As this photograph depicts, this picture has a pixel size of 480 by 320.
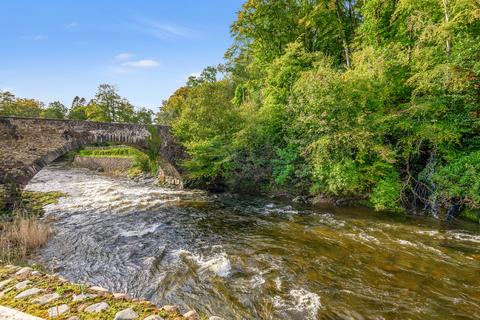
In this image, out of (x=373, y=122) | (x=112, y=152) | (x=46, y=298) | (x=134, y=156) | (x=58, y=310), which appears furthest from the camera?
(x=112, y=152)

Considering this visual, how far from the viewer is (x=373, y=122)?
27.8 ft

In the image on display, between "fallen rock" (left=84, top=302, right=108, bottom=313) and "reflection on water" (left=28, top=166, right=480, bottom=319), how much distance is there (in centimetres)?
171

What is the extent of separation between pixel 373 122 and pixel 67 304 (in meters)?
9.38

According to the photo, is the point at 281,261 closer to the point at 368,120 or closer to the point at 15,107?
the point at 368,120

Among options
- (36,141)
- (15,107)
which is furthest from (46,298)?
(15,107)

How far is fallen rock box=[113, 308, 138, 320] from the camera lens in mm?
2312

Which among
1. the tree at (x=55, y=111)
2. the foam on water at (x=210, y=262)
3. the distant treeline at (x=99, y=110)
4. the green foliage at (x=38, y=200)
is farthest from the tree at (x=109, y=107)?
the foam on water at (x=210, y=262)

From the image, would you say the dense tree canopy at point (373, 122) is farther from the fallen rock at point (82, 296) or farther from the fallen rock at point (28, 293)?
the fallen rock at point (28, 293)

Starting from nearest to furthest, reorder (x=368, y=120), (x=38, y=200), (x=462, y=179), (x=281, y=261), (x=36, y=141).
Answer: (x=281, y=261)
(x=462, y=179)
(x=368, y=120)
(x=36, y=141)
(x=38, y=200)

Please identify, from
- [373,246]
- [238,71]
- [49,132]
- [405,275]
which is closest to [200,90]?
[49,132]

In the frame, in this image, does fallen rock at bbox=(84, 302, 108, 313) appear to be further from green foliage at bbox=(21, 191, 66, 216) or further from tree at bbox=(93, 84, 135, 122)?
tree at bbox=(93, 84, 135, 122)

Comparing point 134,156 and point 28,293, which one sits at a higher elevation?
point 134,156

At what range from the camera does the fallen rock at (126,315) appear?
2312 millimetres

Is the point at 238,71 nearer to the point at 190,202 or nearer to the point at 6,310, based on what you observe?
the point at 190,202
